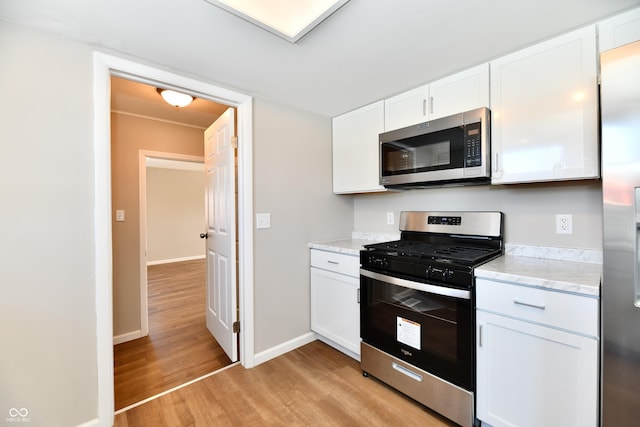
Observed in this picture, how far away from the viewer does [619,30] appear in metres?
1.27

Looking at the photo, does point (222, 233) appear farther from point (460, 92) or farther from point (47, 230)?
point (460, 92)

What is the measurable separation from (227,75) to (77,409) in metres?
2.17

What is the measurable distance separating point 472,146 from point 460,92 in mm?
407

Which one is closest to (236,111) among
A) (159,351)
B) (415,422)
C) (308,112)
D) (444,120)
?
(308,112)

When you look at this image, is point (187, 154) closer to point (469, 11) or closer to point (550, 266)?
point (469, 11)

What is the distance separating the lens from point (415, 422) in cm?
155

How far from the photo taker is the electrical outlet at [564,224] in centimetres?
162

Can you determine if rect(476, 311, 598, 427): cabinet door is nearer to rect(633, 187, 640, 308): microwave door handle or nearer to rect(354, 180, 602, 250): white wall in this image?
rect(633, 187, 640, 308): microwave door handle

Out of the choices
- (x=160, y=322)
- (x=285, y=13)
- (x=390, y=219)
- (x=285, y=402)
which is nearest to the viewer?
(x=285, y=13)

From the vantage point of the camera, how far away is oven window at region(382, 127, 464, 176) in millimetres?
1742

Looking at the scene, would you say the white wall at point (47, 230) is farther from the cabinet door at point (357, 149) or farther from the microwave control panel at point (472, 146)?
the microwave control panel at point (472, 146)

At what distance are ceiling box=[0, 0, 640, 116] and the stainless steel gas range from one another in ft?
3.57

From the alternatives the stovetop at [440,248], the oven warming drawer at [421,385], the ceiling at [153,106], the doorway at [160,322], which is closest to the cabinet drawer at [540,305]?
the stovetop at [440,248]

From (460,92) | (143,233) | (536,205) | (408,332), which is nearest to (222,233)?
(143,233)
